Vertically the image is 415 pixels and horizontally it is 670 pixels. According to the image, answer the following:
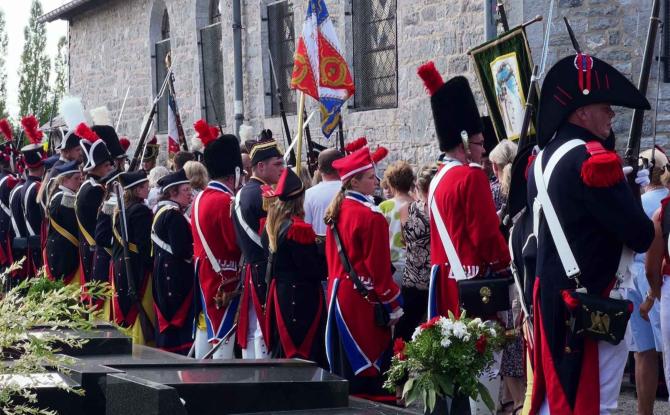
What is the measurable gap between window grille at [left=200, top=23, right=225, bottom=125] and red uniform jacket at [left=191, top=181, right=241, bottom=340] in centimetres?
983

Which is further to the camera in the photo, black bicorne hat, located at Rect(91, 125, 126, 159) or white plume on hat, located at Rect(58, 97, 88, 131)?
white plume on hat, located at Rect(58, 97, 88, 131)

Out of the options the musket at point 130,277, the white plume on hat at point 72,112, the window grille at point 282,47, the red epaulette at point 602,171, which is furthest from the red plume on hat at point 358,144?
the window grille at point 282,47

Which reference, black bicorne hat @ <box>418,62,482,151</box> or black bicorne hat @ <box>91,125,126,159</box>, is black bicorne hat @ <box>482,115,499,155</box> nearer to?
black bicorne hat @ <box>418,62,482,151</box>

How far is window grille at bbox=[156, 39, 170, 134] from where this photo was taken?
67.2 ft

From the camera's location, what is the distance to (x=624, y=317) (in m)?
4.84

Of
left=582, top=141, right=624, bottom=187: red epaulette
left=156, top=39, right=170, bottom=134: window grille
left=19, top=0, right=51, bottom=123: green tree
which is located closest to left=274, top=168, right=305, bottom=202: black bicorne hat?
left=582, top=141, right=624, bottom=187: red epaulette

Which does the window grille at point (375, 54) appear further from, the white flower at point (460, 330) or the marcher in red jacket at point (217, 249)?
the white flower at point (460, 330)

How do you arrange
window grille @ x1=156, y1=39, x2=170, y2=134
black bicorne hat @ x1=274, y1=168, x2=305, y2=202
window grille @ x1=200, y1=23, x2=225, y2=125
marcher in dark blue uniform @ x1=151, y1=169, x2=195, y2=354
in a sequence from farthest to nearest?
window grille @ x1=156, y1=39, x2=170, y2=134
window grille @ x1=200, y1=23, x2=225, y2=125
marcher in dark blue uniform @ x1=151, y1=169, x2=195, y2=354
black bicorne hat @ x1=274, y1=168, x2=305, y2=202

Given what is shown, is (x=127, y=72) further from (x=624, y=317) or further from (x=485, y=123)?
(x=624, y=317)

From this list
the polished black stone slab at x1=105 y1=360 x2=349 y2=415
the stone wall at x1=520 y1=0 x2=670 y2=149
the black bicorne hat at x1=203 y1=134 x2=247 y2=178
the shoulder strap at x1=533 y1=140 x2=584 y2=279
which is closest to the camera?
the polished black stone slab at x1=105 y1=360 x2=349 y2=415

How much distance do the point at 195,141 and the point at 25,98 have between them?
1046 inches

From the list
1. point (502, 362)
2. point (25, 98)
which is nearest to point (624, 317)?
point (502, 362)

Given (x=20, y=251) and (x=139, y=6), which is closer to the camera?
(x=20, y=251)

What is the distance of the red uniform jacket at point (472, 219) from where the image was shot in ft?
22.1
